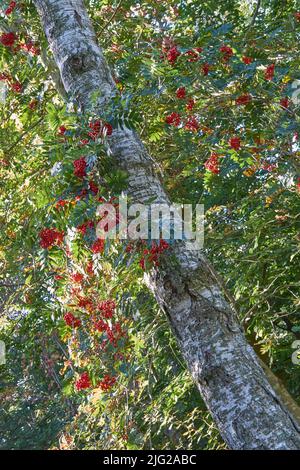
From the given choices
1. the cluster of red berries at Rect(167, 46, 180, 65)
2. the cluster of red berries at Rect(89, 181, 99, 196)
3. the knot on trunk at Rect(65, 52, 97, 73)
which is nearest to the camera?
the cluster of red berries at Rect(89, 181, 99, 196)

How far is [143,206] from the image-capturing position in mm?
3109

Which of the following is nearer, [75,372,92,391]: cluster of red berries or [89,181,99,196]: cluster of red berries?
[89,181,99,196]: cluster of red berries

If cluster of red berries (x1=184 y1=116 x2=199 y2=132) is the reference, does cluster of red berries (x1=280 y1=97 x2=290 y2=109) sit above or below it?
above

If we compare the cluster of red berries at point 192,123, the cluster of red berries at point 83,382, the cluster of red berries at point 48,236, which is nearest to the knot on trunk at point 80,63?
the cluster of red berries at point 48,236

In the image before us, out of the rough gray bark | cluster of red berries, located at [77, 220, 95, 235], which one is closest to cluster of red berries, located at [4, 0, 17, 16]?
the rough gray bark

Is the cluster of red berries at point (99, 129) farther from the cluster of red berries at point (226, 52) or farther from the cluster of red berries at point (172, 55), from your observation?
the cluster of red berries at point (226, 52)

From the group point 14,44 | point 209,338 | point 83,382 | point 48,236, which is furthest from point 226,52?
point 83,382

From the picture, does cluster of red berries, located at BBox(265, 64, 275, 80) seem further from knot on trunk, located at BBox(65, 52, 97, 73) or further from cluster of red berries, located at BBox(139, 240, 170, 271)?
cluster of red berries, located at BBox(139, 240, 170, 271)

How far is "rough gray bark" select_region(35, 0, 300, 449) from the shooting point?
261 centimetres

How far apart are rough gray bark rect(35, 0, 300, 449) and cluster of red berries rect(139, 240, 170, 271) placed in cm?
6

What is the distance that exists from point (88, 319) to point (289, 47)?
2.66 metres

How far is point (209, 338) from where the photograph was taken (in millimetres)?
2795

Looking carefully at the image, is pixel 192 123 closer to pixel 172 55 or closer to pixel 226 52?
pixel 226 52

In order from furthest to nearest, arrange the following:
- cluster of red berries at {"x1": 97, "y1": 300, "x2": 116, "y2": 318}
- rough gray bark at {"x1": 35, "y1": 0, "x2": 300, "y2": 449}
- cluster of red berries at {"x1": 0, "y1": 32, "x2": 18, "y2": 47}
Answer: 1. cluster of red berries at {"x1": 0, "y1": 32, "x2": 18, "y2": 47}
2. cluster of red berries at {"x1": 97, "y1": 300, "x2": 116, "y2": 318}
3. rough gray bark at {"x1": 35, "y1": 0, "x2": 300, "y2": 449}
